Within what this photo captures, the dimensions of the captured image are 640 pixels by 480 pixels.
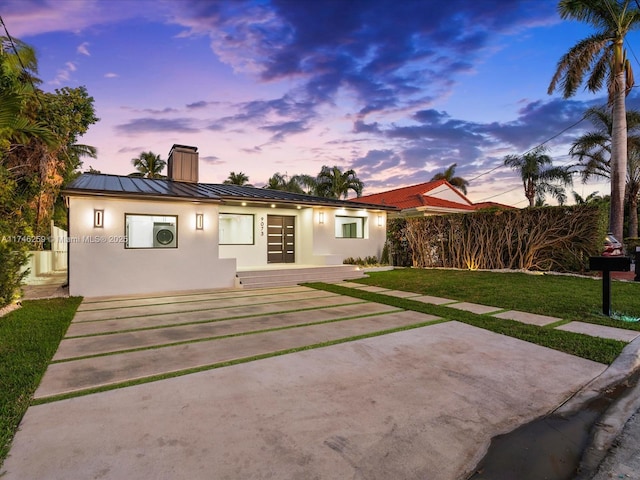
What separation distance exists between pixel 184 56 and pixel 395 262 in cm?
1085

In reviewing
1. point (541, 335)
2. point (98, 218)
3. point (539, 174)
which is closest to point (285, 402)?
point (541, 335)

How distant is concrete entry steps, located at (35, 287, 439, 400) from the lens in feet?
10.7

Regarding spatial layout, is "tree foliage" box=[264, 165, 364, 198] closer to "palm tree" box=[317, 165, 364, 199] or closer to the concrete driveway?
"palm tree" box=[317, 165, 364, 199]

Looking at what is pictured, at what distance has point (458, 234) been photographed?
1231 cm

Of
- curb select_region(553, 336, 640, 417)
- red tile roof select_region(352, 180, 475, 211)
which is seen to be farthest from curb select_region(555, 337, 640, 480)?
red tile roof select_region(352, 180, 475, 211)

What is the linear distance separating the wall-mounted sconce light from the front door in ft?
18.1

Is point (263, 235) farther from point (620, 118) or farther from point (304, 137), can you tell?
point (620, 118)

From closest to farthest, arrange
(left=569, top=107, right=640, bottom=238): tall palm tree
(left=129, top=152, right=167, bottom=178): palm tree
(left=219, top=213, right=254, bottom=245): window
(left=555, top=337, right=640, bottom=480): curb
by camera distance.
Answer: (left=555, top=337, right=640, bottom=480): curb
(left=219, top=213, right=254, bottom=245): window
(left=569, top=107, right=640, bottom=238): tall palm tree
(left=129, top=152, right=167, bottom=178): palm tree

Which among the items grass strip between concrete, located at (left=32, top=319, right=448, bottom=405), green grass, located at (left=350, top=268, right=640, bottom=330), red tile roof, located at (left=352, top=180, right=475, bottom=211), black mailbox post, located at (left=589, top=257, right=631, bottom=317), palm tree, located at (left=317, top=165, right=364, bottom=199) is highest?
palm tree, located at (left=317, top=165, right=364, bottom=199)

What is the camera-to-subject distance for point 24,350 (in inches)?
149

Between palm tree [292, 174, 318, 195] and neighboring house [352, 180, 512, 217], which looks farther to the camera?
palm tree [292, 174, 318, 195]

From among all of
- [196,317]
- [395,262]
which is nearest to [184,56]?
[196,317]

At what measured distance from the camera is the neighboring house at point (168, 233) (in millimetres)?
8086

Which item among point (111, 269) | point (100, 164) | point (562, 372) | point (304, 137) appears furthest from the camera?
point (100, 164)
